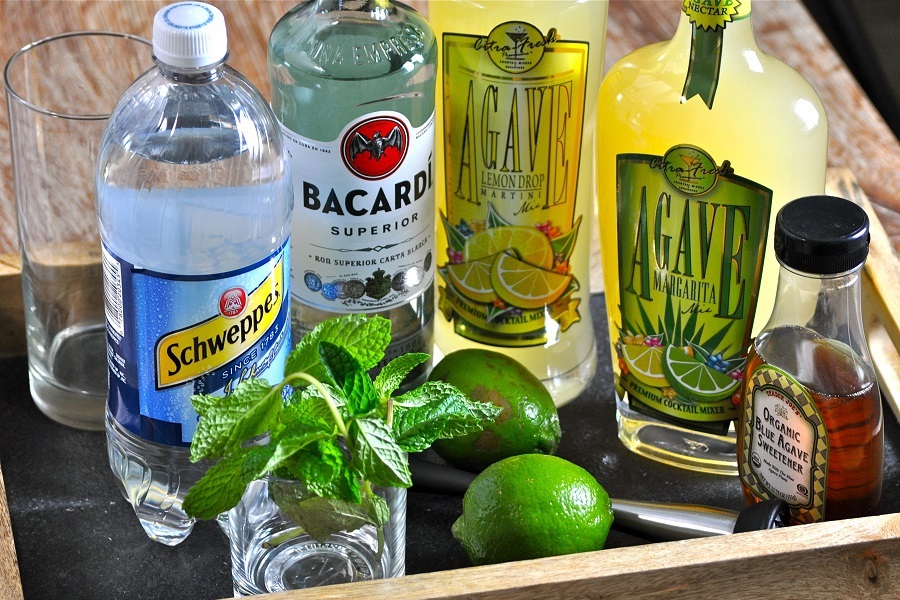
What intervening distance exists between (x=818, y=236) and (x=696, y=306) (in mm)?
143

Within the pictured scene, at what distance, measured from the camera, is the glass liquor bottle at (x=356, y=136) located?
72 centimetres

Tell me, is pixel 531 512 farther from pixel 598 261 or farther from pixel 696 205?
pixel 598 261

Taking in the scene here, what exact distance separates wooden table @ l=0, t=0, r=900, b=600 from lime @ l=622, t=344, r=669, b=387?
0.19 m

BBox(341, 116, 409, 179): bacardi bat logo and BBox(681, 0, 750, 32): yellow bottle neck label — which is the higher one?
BBox(681, 0, 750, 32): yellow bottle neck label

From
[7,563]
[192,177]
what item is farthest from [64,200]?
[7,563]

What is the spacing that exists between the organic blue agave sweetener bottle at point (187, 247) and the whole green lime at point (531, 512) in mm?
136

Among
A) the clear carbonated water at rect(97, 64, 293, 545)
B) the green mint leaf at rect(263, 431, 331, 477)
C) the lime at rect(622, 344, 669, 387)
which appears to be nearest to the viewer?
the green mint leaf at rect(263, 431, 331, 477)

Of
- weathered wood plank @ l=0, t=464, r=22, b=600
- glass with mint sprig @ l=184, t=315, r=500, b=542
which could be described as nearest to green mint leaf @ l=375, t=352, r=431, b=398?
glass with mint sprig @ l=184, t=315, r=500, b=542

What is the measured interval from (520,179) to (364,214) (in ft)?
0.37

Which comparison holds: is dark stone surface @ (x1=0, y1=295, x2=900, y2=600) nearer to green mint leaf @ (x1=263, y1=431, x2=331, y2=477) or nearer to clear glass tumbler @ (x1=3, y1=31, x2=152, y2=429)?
clear glass tumbler @ (x1=3, y1=31, x2=152, y2=429)

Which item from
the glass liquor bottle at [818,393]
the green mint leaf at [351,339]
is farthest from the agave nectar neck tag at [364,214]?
the glass liquor bottle at [818,393]

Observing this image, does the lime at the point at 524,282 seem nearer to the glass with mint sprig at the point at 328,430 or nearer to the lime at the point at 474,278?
the lime at the point at 474,278

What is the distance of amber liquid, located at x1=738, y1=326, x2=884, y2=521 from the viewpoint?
68 cm

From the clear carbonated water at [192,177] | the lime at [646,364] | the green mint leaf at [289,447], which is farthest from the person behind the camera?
the lime at [646,364]
